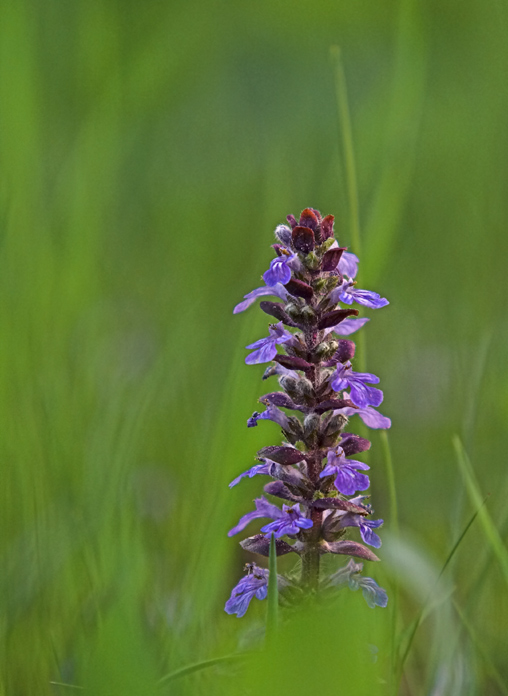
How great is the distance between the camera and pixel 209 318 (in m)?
3.31

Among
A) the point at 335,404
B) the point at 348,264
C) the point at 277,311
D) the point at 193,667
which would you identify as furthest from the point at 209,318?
the point at 193,667

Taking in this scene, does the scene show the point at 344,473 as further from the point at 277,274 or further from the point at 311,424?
the point at 277,274

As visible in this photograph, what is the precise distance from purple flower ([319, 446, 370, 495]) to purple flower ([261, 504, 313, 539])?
0.06 m

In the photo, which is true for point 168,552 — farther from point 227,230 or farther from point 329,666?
point 227,230

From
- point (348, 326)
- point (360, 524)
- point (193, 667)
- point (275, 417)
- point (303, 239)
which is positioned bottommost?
point (193, 667)

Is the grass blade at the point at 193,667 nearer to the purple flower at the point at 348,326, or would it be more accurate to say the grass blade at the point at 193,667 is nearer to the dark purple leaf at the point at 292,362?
the dark purple leaf at the point at 292,362

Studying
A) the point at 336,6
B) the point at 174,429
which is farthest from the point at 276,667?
the point at 336,6

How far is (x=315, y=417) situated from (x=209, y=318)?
7.26ft

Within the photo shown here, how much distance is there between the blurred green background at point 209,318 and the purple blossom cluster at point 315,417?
11 cm

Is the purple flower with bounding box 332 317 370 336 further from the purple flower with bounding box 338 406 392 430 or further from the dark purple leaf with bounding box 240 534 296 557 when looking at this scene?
the dark purple leaf with bounding box 240 534 296 557

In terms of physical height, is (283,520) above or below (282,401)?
below

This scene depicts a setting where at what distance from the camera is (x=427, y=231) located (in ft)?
12.8

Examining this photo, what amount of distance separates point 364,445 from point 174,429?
4.64 feet

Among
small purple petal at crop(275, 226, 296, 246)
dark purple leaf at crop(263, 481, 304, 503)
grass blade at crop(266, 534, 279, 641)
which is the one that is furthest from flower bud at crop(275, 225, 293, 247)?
grass blade at crop(266, 534, 279, 641)
